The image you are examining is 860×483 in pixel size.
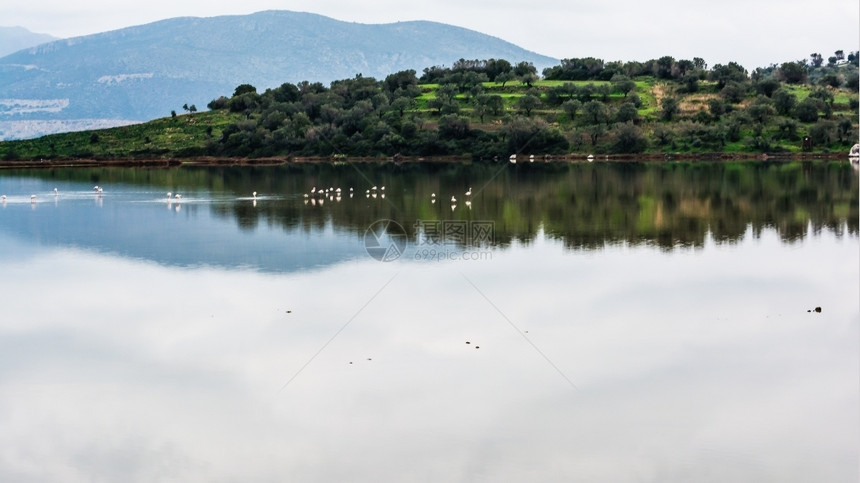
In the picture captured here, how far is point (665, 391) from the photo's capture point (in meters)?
16.9

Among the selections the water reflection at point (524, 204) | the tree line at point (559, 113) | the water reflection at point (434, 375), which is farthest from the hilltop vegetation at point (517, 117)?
the water reflection at point (434, 375)

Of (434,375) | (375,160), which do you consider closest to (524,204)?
(434,375)

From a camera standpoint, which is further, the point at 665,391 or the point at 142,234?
the point at 142,234

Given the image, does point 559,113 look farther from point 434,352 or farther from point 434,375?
point 434,375

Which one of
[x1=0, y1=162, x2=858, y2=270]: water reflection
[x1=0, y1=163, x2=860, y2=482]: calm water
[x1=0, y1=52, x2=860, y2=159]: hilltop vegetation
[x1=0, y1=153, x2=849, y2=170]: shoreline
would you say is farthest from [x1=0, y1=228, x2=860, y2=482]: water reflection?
[x1=0, y1=52, x2=860, y2=159]: hilltop vegetation

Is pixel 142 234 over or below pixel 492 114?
below

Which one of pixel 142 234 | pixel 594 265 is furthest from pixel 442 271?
pixel 142 234

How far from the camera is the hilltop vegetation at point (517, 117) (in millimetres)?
101812

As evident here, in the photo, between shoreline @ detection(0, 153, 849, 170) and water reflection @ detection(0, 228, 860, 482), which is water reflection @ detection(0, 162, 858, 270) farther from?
shoreline @ detection(0, 153, 849, 170)

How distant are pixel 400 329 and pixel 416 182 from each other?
4715cm

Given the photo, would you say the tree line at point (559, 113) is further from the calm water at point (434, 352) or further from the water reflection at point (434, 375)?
the water reflection at point (434, 375)

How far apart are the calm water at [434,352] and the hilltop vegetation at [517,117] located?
64.3m

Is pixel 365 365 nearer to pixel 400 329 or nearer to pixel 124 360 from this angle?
pixel 400 329

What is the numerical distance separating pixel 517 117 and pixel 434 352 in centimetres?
9092
